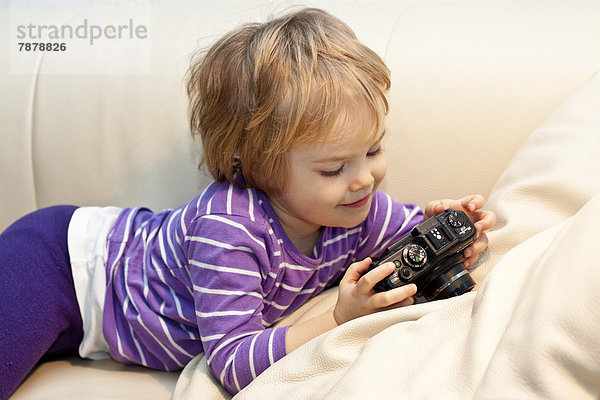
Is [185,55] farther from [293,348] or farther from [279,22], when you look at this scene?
[293,348]

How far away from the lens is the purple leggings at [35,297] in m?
0.97

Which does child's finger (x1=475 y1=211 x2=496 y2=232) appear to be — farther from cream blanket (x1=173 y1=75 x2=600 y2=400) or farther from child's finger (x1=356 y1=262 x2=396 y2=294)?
child's finger (x1=356 y1=262 x2=396 y2=294)

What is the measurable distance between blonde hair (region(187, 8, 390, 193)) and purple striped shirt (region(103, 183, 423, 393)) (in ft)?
0.22

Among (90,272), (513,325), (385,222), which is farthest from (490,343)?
(90,272)

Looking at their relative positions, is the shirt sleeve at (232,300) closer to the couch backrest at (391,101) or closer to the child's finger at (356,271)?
the child's finger at (356,271)

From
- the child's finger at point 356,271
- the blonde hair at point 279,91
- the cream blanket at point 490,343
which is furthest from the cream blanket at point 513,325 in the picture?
the blonde hair at point 279,91

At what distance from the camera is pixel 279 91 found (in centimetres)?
88

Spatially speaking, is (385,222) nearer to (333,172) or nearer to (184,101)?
(333,172)

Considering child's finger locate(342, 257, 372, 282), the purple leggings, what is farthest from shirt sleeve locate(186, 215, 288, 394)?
the purple leggings

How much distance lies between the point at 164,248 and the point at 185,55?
36cm

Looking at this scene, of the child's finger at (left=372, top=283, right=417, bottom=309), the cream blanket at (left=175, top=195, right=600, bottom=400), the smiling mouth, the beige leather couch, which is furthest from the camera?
the beige leather couch

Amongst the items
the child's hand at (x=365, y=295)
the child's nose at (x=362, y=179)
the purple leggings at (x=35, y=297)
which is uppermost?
the child's nose at (x=362, y=179)

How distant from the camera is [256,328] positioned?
36.1 inches

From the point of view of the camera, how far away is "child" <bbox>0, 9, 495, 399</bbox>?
0.88m
